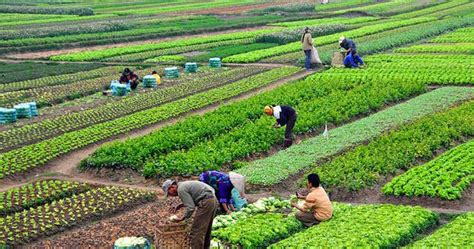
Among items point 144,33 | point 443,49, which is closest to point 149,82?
point 443,49

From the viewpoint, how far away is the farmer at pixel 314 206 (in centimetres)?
1725

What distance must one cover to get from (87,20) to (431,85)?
44.6 m

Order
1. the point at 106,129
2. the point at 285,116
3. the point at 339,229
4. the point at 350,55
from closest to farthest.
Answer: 1. the point at 339,229
2. the point at 285,116
3. the point at 106,129
4. the point at 350,55

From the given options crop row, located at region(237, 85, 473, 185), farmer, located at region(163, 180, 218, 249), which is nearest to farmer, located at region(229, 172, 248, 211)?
farmer, located at region(163, 180, 218, 249)

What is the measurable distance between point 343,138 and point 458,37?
29910mm

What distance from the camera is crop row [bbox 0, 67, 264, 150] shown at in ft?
92.3

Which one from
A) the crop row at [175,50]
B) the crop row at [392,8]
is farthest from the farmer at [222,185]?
the crop row at [392,8]

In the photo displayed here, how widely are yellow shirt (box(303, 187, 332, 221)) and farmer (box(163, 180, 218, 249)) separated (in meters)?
2.47

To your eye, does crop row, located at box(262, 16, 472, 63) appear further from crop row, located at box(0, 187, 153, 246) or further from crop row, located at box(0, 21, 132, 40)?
crop row, located at box(0, 187, 153, 246)

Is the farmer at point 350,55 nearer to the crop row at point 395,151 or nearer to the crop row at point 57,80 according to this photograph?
the crop row at point 57,80

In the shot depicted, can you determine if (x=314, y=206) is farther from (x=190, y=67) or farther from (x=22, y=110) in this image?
(x=190, y=67)

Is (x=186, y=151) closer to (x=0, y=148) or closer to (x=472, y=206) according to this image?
(x=0, y=148)

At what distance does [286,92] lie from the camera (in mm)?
33344

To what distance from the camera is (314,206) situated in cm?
1742
